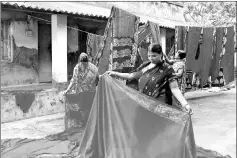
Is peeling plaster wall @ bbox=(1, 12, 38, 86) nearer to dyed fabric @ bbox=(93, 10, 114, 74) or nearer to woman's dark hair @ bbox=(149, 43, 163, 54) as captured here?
dyed fabric @ bbox=(93, 10, 114, 74)

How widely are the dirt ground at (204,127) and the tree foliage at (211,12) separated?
8.67 metres

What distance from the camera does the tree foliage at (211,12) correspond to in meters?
16.1

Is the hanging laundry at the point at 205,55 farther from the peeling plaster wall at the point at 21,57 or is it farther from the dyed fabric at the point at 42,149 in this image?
the peeling plaster wall at the point at 21,57

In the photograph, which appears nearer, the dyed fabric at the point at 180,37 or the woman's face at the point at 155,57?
the woman's face at the point at 155,57

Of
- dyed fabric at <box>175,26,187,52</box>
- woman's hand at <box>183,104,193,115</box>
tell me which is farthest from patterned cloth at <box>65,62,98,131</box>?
dyed fabric at <box>175,26,187,52</box>

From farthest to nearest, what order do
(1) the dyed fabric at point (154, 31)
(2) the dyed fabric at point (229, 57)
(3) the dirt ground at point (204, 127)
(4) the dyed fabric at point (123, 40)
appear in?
(2) the dyed fabric at point (229, 57) < (1) the dyed fabric at point (154, 31) < (4) the dyed fabric at point (123, 40) < (3) the dirt ground at point (204, 127)

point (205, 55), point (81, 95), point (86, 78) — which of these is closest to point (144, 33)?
point (86, 78)

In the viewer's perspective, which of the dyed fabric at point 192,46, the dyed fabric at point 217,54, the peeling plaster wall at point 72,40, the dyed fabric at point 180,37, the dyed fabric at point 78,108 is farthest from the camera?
the peeling plaster wall at point 72,40

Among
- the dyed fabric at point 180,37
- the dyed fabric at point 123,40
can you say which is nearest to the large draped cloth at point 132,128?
the dyed fabric at point 123,40

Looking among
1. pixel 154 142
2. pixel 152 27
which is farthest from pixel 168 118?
pixel 152 27

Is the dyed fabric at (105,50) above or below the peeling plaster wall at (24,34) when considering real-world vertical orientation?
below

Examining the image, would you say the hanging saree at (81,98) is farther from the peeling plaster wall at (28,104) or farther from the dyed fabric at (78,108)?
the peeling plaster wall at (28,104)

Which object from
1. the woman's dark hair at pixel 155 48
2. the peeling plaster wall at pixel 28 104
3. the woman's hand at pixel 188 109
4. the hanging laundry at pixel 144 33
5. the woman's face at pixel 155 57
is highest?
the hanging laundry at pixel 144 33

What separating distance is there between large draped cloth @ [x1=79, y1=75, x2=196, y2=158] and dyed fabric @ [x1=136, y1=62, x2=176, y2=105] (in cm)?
11
